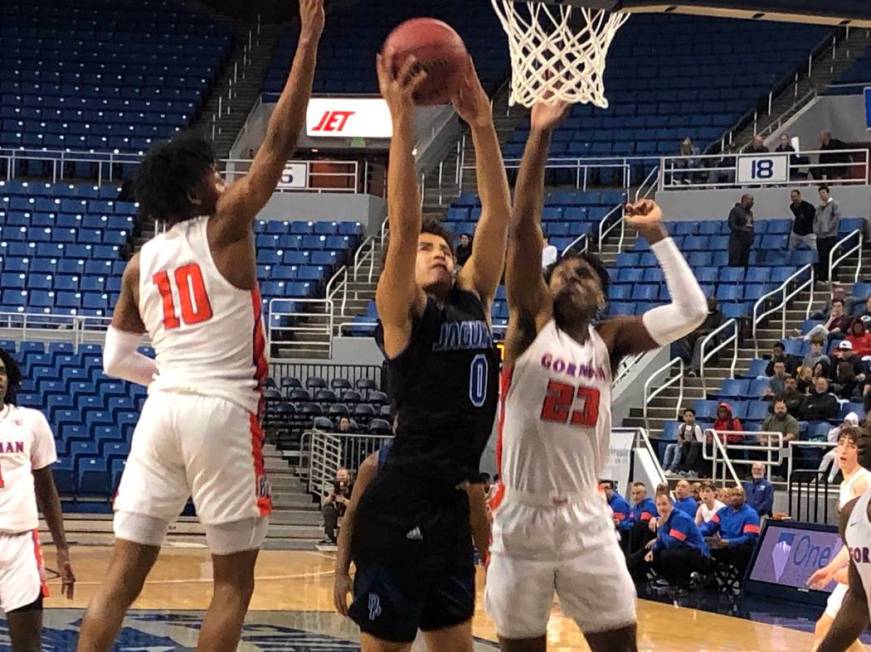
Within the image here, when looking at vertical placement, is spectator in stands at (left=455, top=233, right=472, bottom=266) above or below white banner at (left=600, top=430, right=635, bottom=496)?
above

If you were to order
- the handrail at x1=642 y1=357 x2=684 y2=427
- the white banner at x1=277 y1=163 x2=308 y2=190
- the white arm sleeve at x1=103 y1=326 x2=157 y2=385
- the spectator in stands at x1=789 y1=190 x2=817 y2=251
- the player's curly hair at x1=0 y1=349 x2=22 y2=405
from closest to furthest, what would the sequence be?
the white arm sleeve at x1=103 y1=326 x2=157 y2=385, the player's curly hair at x1=0 y1=349 x2=22 y2=405, the handrail at x1=642 y1=357 x2=684 y2=427, the spectator in stands at x1=789 y1=190 x2=817 y2=251, the white banner at x1=277 y1=163 x2=308 y2=190

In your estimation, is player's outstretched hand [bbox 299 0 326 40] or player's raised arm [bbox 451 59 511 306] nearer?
player's outstretched hand [bbox 299 0 326 40]

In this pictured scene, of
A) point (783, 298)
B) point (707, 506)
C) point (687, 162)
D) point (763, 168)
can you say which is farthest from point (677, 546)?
point (687, 162)

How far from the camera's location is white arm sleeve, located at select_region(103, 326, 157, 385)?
471 cm

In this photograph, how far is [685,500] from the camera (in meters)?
13.8

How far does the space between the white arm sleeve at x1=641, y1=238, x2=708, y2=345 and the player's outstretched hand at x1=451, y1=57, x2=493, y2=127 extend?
0.71 meters

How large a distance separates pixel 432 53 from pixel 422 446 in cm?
124

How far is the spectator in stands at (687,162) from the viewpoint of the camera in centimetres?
2198

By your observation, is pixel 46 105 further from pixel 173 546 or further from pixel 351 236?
pixel 173 546

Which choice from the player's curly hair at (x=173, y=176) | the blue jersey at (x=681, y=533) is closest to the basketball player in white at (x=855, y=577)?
the player's curly hair at (x=173, y=176)

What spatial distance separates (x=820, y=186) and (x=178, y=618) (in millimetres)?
13417

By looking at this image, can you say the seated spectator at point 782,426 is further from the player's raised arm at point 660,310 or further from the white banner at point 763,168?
the player's raised arm at point 660,310

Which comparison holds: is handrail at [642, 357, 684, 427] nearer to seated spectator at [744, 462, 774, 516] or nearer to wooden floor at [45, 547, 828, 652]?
seated spectator at [744, 462, 774, 516]

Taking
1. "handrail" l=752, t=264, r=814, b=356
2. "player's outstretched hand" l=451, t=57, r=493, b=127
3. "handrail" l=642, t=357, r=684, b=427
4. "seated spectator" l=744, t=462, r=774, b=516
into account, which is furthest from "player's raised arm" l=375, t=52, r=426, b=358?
"handrail" l=752, t=264, r=814, b=356
